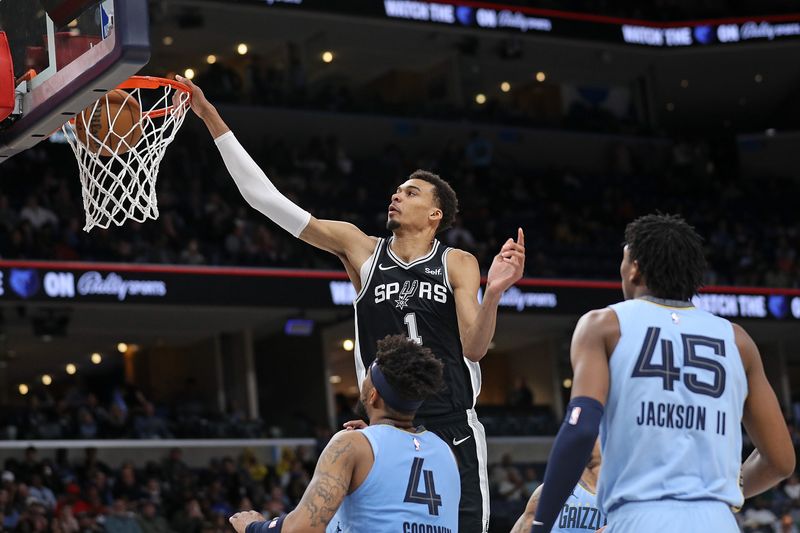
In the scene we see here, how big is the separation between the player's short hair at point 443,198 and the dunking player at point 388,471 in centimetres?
146

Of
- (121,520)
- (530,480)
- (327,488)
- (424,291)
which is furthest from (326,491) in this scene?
(530,480)

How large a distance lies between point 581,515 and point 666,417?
7.82 ft

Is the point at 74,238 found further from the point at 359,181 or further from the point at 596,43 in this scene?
the point at 596,43

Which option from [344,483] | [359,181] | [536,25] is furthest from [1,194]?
[344,483]

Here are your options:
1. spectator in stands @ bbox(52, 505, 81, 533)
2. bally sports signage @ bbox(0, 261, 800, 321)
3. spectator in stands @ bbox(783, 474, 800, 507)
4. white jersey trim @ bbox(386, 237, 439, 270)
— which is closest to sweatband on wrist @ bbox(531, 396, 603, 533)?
white jersey trim @ bbox(386, 237, 439, 270)

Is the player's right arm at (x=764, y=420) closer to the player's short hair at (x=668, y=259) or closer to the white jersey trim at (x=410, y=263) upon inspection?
the player's short hair at (x=668, y=259)

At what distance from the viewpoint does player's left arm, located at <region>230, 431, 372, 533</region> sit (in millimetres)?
4465

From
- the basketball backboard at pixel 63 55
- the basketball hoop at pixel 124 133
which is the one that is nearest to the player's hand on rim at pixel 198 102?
the basketball hoop at pixel 124 133

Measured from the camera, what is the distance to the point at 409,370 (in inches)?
183

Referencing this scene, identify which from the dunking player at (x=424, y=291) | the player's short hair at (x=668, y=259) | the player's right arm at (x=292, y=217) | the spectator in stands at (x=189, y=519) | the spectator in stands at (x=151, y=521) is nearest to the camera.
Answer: the player's short hair at (x=668, y=259)

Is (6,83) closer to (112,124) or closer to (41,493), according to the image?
(112,124)

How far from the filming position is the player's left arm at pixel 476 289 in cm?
514

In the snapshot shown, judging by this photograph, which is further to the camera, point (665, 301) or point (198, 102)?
point (198, 102)

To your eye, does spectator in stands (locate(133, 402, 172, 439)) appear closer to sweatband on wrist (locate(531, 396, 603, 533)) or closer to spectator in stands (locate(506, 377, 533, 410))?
spectator in stands (locate(506, 377, 533, 410))
